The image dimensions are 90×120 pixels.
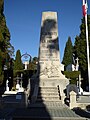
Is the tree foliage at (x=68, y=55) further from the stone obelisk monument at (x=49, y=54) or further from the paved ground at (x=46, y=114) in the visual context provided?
the paved ground at (x=46, y=114)

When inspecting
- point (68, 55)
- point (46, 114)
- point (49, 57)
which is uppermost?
point (68, 55)

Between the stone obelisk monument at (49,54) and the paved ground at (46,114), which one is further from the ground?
the stone obelisk monument at (49,54)

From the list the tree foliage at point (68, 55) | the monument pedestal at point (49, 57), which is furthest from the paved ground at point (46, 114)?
the tree foliage at point (68, 55)

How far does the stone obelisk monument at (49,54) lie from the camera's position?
26.1 metres

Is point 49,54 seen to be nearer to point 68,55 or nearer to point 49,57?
point 49,57

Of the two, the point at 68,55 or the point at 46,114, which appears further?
the point at 68,55

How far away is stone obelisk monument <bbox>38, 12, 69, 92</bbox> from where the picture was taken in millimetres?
26125

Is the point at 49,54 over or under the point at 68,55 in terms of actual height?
under

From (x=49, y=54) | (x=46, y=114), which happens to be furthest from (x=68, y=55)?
(x=46, y=114)

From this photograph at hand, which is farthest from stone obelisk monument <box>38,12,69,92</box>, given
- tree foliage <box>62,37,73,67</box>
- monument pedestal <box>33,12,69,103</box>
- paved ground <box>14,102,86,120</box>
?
tree foliage <box>62,37,73,67</box>

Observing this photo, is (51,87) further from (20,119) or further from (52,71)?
(20,119)

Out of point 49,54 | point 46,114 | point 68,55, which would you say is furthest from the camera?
point 68,55

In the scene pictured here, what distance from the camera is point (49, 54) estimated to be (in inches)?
1084

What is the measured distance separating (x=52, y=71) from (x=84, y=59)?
1657 centimetres
